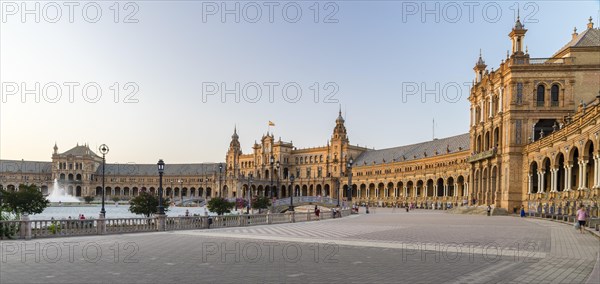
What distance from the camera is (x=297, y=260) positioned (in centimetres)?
1510

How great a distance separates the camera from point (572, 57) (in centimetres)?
5566

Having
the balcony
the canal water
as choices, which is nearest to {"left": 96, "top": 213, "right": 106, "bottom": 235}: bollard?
the canal water

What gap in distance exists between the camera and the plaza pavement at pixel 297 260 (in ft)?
38.9

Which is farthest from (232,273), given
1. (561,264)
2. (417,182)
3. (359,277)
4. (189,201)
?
(189,201)

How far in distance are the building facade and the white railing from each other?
10.8 meters

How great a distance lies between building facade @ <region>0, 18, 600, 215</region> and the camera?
4419 cm

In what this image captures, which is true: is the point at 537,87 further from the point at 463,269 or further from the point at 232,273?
the point at 232,273

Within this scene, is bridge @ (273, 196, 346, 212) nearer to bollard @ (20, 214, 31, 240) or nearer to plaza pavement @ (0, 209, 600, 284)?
plaza pavement @ (0, 209, 600, 284)

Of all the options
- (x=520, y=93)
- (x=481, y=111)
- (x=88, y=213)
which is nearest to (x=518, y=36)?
(x=520, y=93)

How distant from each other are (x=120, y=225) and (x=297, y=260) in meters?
14.0

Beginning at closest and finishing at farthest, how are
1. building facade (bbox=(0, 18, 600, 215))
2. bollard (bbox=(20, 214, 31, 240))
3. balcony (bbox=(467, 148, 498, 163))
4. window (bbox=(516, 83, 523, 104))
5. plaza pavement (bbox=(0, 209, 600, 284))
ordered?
plaza pavement (bbox=(0, 209, 600, 284)) → bollard (bbox=(20, 214, 31, 240)) → building facade (bbox=(0, 18, 600, 215)) → window (bbox=(516, 83, 523, 104)) → balcony (bbox=(467, 148, 498, 163))

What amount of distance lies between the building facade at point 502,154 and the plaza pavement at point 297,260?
1941 cm

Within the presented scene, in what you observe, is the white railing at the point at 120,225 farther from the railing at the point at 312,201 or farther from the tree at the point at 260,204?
the railing at the point at 312,201

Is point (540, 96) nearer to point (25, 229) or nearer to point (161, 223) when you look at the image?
point (161, 223)
